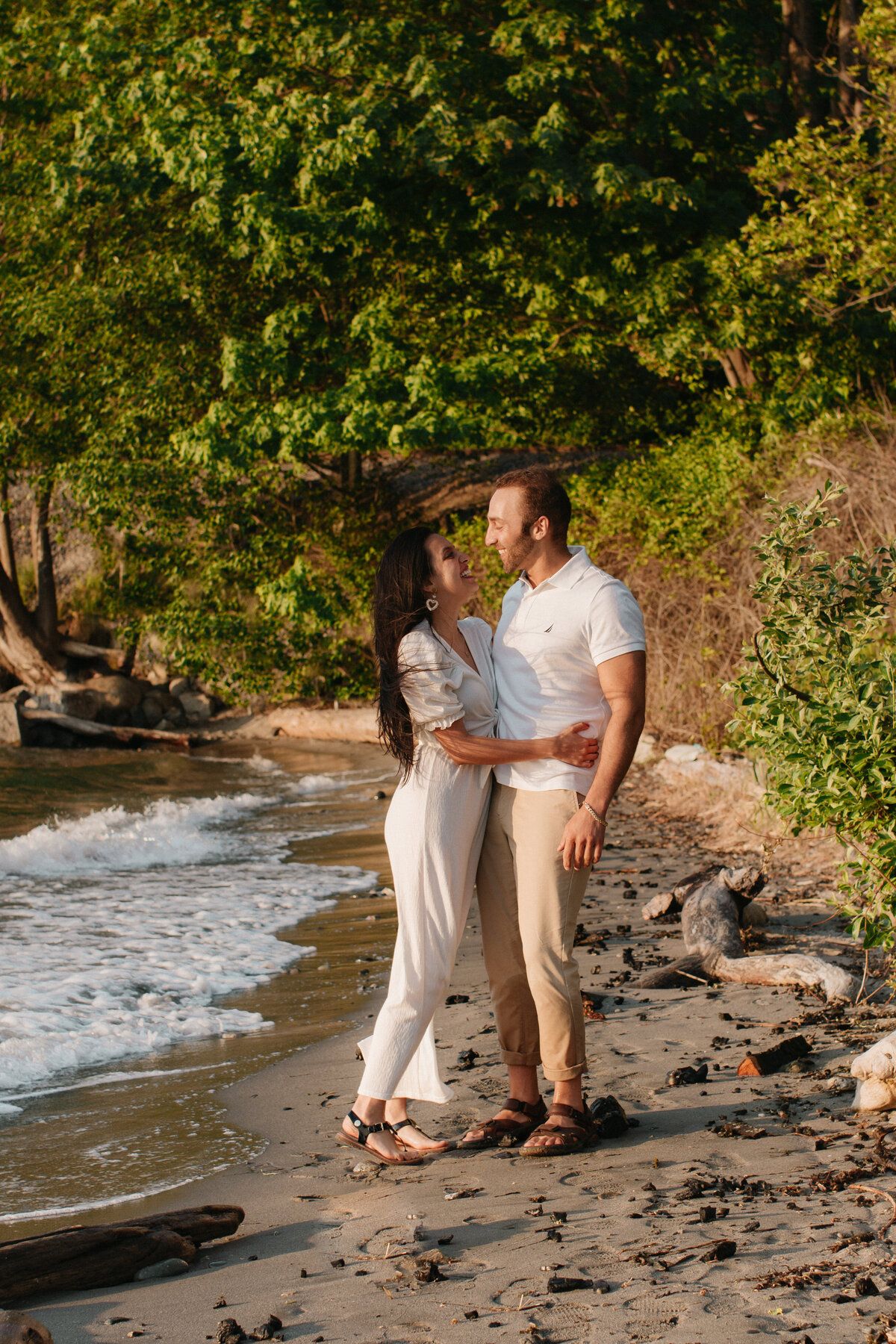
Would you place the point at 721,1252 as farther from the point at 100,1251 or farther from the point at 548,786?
the point at 100,1251

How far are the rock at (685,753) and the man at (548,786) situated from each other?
22.2 ft

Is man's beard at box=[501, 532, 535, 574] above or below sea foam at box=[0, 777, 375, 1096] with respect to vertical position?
above

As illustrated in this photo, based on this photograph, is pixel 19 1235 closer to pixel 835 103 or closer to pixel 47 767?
pixel 47 767

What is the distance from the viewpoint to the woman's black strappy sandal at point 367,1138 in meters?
3.86

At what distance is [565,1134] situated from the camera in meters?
3.75

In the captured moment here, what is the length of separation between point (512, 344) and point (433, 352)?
42.8 inches

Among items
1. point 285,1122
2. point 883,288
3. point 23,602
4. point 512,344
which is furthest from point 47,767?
point 285,1122

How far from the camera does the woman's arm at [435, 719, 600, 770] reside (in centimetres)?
377

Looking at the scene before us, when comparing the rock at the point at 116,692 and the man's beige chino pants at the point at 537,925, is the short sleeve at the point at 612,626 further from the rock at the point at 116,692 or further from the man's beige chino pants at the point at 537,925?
the rock at the point at 116,692

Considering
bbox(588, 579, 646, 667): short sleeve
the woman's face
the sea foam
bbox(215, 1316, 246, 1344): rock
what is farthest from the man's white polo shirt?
the sea foam

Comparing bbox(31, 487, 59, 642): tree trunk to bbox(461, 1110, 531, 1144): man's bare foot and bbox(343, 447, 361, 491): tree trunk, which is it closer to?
bbox(343, 447, 361, 491): tree trunk

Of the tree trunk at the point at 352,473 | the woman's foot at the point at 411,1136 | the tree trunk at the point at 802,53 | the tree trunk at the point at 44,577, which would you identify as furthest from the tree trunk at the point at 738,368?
the tree trunk at the point at 44,577

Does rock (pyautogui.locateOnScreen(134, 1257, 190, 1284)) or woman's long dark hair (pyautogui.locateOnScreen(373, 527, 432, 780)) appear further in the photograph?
woman's long dark hair (pyautogui.locateOnScreen(373, 527, 432, 780))

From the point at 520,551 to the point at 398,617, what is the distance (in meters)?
0.46
